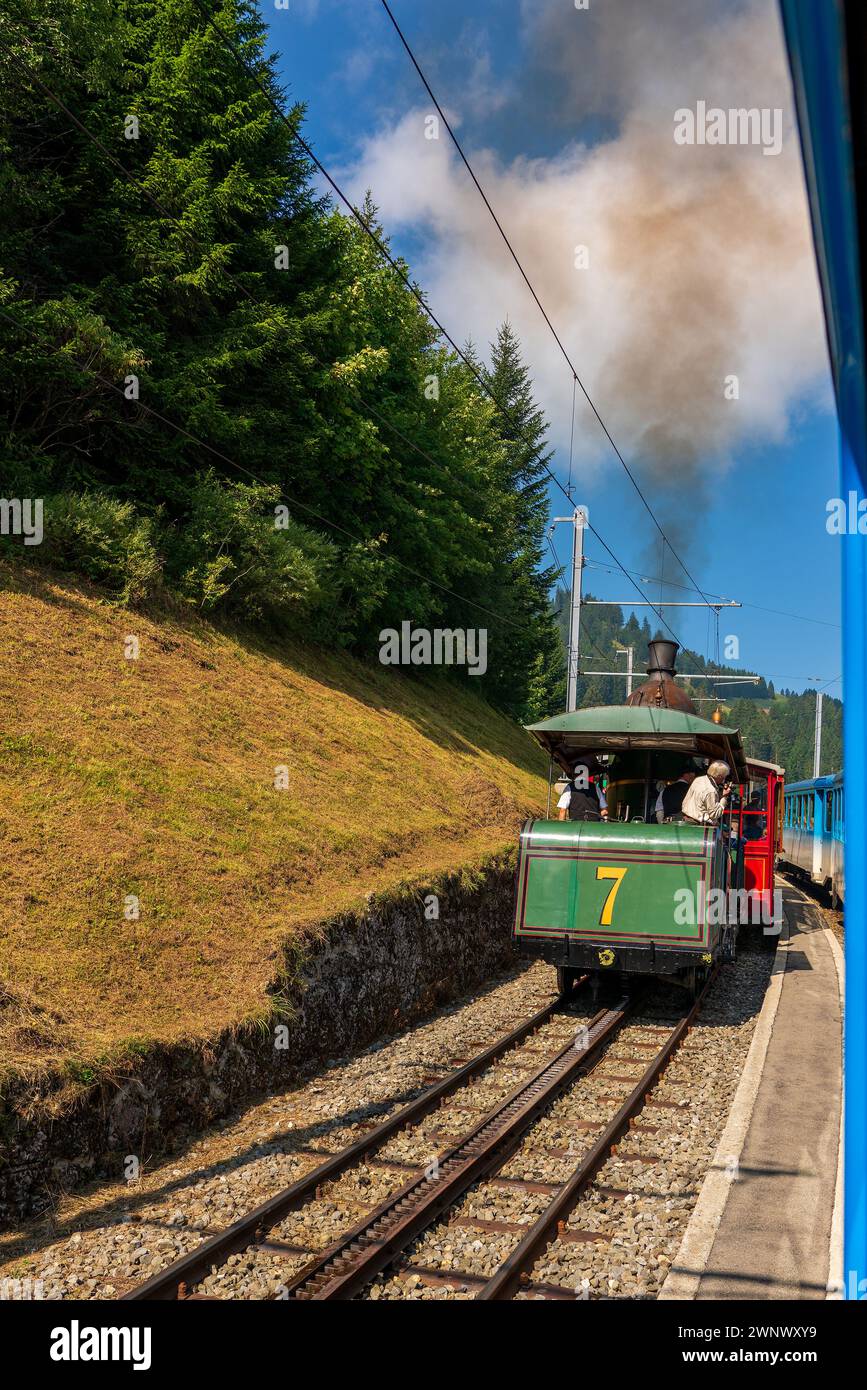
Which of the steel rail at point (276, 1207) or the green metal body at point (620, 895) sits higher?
the green metal body at point (620, 895)

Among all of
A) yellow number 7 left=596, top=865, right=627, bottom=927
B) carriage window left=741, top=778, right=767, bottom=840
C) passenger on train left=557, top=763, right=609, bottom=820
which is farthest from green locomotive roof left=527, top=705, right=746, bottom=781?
carriage window left=741, top=778, right=767, bottom=840

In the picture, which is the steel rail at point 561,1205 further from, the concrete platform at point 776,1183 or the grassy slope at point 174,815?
the grassy slope at point 174,815

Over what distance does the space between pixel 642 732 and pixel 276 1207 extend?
297 inches

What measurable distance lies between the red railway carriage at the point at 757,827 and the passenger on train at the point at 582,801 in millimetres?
2301

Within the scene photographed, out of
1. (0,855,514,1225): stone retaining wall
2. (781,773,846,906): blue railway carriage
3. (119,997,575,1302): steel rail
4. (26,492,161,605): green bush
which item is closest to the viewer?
(119,997,575,1302): steel rail

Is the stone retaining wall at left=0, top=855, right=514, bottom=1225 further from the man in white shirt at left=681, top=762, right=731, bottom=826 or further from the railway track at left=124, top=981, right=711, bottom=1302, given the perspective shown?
the man in white shirt at left=681, top=762, right=731, bottom=826

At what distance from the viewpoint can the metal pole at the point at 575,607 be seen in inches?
945

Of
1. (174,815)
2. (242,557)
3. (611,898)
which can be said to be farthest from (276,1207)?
(242,557)

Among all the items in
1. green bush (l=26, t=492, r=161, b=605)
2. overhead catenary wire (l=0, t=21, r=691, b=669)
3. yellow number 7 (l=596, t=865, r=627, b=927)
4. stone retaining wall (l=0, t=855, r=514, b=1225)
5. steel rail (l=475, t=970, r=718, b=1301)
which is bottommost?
steel rail (l=475, t=970, r=718, b=1301)

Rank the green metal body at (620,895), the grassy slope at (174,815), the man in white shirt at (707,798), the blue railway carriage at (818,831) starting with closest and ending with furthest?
the grassy slope at (174,815), the green metal body at (620,895), the man in white shirt at (707,798), the blue railway carriage at (818,831)

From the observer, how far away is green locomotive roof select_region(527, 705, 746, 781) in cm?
1184

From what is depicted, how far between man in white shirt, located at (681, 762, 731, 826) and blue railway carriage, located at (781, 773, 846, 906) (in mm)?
7580

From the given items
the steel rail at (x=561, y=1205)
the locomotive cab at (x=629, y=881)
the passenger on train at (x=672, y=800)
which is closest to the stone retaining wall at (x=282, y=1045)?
the locomotive cab at (x=629, y=881)
